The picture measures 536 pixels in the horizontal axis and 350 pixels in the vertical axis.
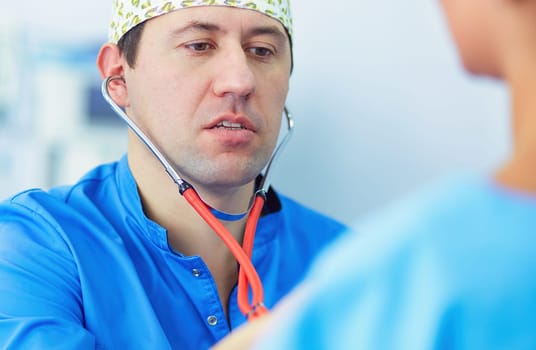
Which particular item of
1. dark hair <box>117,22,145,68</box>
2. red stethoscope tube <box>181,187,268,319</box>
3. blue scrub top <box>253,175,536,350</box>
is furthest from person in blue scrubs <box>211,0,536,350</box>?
dark hair <box>117,22,145,68</box>

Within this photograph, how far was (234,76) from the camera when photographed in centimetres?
115

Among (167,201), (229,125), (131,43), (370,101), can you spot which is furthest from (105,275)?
(370,101)

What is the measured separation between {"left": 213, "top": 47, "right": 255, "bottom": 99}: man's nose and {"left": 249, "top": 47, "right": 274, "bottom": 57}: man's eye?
59 millimetres

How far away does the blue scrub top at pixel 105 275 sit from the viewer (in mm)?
992

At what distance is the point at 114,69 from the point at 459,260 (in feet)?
3.24

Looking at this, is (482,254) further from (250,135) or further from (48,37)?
(48,37)

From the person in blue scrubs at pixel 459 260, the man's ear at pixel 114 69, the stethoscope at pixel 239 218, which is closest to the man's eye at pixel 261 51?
the stethoscope at pixel 239 218

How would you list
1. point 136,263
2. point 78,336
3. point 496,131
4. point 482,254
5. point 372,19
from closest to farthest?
point 482,254 < point 78,336 < point 136,263 < point 496,131 < point 372,19

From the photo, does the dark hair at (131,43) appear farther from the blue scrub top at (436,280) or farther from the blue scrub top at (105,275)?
the blue scrub top at (436,280)

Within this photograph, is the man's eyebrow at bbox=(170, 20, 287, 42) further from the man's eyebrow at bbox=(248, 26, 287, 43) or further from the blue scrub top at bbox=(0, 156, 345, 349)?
the blue scrub top at bbox=(0, 156, 345, 349)

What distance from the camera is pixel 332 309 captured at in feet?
1.42

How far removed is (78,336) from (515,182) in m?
0.69

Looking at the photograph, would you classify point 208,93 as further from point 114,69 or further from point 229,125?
point 114,69

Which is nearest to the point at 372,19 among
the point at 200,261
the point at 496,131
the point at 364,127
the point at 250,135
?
the point at 364,127
